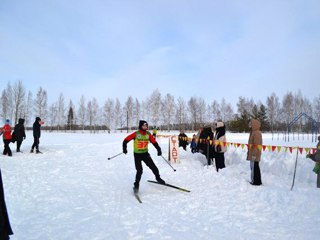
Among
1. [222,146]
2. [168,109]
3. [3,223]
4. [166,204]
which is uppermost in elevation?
[168,109]

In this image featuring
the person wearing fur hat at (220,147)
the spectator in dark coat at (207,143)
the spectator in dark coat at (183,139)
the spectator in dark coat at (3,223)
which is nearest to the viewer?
the spectator in dark coat at (3,223)

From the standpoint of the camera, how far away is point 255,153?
23.8 feet

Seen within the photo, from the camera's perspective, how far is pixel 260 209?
5.26 metres

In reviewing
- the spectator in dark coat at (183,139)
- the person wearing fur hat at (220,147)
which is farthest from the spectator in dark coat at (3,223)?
the spectator in dark coat at (183,139)

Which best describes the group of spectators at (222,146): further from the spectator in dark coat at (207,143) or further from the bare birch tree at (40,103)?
the bare birch tree at (40,103)

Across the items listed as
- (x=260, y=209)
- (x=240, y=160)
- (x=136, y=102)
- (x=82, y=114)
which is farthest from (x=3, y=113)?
(x=260, y=209)

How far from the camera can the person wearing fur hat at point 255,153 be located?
7.09 meters

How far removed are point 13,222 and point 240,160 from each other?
8792 millimetres

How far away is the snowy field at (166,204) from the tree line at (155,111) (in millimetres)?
52158

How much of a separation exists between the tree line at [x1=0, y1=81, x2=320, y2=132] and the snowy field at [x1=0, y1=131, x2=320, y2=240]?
52158 millimetres

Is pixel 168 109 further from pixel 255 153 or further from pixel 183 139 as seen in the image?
pixel 255 153

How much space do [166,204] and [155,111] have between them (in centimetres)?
5546

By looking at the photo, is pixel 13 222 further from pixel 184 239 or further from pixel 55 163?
pixel 55 163

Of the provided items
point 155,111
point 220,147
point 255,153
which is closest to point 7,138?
point 220,147
